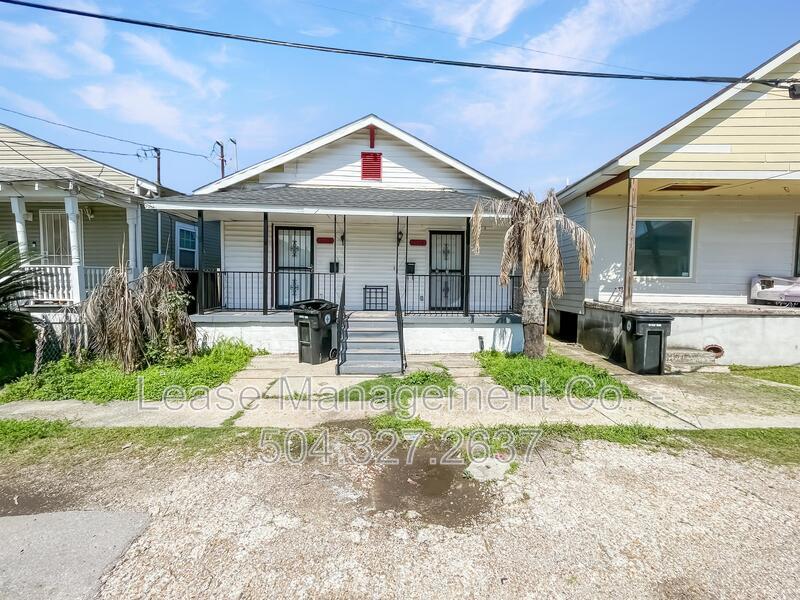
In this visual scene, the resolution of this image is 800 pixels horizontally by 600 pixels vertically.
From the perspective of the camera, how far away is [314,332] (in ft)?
27.4

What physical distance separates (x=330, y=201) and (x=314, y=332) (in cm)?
327

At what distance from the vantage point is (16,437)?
182 inches

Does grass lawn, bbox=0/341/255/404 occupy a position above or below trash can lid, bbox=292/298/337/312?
below

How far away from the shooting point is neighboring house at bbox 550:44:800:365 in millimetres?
8844

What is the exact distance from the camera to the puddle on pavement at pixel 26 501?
322 centimetres

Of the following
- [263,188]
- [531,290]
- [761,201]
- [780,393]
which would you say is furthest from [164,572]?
[761,201]

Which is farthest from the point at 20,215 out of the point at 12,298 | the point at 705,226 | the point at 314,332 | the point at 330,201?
the point at 705,226

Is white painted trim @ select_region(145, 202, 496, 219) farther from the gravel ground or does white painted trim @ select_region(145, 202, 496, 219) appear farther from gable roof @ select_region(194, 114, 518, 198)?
the gravel ground

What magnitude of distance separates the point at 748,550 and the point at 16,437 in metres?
6.94

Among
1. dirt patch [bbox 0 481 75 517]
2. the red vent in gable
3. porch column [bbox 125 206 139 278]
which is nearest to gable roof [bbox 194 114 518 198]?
the red vent in gable

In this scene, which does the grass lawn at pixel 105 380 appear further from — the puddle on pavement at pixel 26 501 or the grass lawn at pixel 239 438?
the puddle on pavement at pixel 26 501

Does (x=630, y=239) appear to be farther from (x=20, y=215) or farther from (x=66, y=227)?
(x=66, y=227)

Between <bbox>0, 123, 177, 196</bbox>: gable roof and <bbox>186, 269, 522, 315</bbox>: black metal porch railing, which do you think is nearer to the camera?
<bbox>186, 269, 522, 315</bbox>: black metal porch railing

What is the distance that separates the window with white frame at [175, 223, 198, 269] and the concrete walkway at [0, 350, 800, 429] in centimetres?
890
